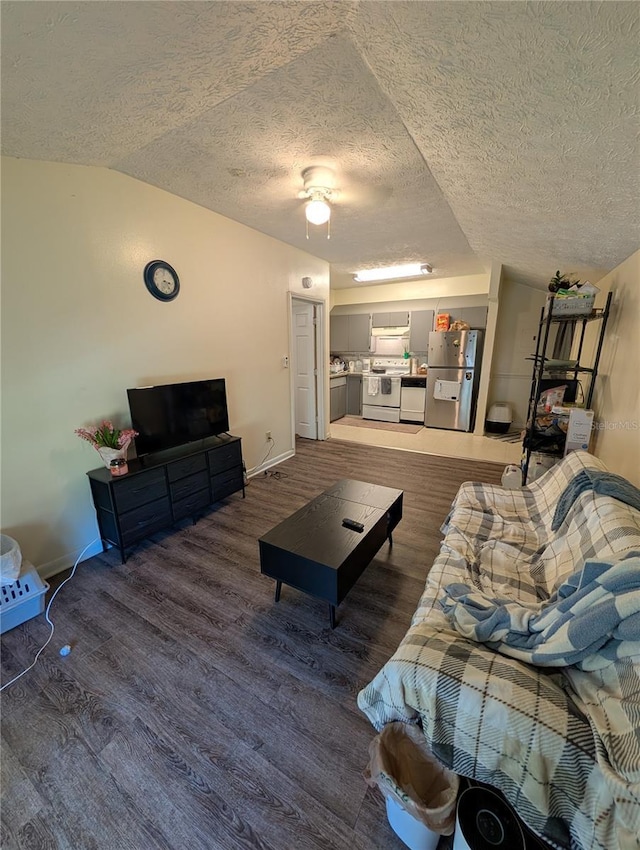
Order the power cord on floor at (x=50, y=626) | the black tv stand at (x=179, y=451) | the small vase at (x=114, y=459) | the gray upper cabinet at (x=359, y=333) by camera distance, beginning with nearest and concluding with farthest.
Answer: the power cord on floor at (x=50, y=626) < the small vase at (x=114, y=459) < the black tv stand at (x=179, y=451) < the gray upper cabinet at (x=359, y=333)

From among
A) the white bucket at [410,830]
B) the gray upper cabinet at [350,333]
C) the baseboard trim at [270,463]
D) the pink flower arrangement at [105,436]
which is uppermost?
the gray upper cabinet at [350,333]

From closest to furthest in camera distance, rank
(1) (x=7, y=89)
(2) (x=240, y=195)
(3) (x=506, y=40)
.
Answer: (3) (x=506, y=40) → (1) (x=7, y=89) → (2) (x=240, y=195)

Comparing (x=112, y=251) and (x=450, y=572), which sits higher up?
(x=112, y=251)

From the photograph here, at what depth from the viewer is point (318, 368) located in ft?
16.0

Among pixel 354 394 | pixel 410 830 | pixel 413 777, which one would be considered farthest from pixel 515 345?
pixel 410 830

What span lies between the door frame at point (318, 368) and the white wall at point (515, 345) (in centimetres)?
279

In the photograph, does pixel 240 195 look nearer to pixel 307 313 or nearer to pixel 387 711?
pixel 307 313

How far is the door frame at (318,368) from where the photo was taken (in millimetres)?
4211

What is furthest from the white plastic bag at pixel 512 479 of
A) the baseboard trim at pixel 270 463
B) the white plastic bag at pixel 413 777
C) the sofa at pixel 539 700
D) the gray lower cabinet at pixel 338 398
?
the gray lower cabinet at pixel 338 398

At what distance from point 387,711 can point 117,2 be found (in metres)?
2.36

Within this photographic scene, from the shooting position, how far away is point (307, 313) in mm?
4672

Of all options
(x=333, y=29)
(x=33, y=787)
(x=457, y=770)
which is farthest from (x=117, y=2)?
(x=33, y=787)

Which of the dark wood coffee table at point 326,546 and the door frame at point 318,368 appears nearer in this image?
the dark wood coffee table at point 326,546

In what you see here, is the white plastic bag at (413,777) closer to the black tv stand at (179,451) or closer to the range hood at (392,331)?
the black tv stand at (179,451)
